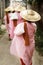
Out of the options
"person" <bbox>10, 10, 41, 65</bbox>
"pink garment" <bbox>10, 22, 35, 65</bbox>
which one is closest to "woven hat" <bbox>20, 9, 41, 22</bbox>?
"person" <bbox>10, 10, 41, 65</bbox>

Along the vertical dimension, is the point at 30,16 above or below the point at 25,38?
above

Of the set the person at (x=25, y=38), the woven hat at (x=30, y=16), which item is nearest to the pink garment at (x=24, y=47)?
the person at (x=25, y=38)

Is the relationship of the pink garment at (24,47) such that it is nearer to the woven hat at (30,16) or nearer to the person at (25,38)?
the person at (25,38)

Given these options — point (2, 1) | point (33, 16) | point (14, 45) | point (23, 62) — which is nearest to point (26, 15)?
point (33, 16)

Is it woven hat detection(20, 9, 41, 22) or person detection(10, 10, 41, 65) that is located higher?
woven hat detection(20, 9, 41, 22)

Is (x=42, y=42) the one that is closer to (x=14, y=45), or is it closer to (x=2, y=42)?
(x=2, y=42)

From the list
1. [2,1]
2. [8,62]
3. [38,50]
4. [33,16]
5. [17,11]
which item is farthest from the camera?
[2,1]

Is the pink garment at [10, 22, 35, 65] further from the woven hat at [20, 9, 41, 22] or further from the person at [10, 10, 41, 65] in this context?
the woven hat at [20, 9, 41, 22]

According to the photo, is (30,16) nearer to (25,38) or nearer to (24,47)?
(25,38)

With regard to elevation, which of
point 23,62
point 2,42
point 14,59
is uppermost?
point 23,62

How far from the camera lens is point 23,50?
17.1 ft

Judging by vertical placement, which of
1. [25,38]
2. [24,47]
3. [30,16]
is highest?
[30,16]

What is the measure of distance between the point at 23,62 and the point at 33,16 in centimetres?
113

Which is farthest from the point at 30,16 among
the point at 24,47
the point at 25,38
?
the point at 24,47
